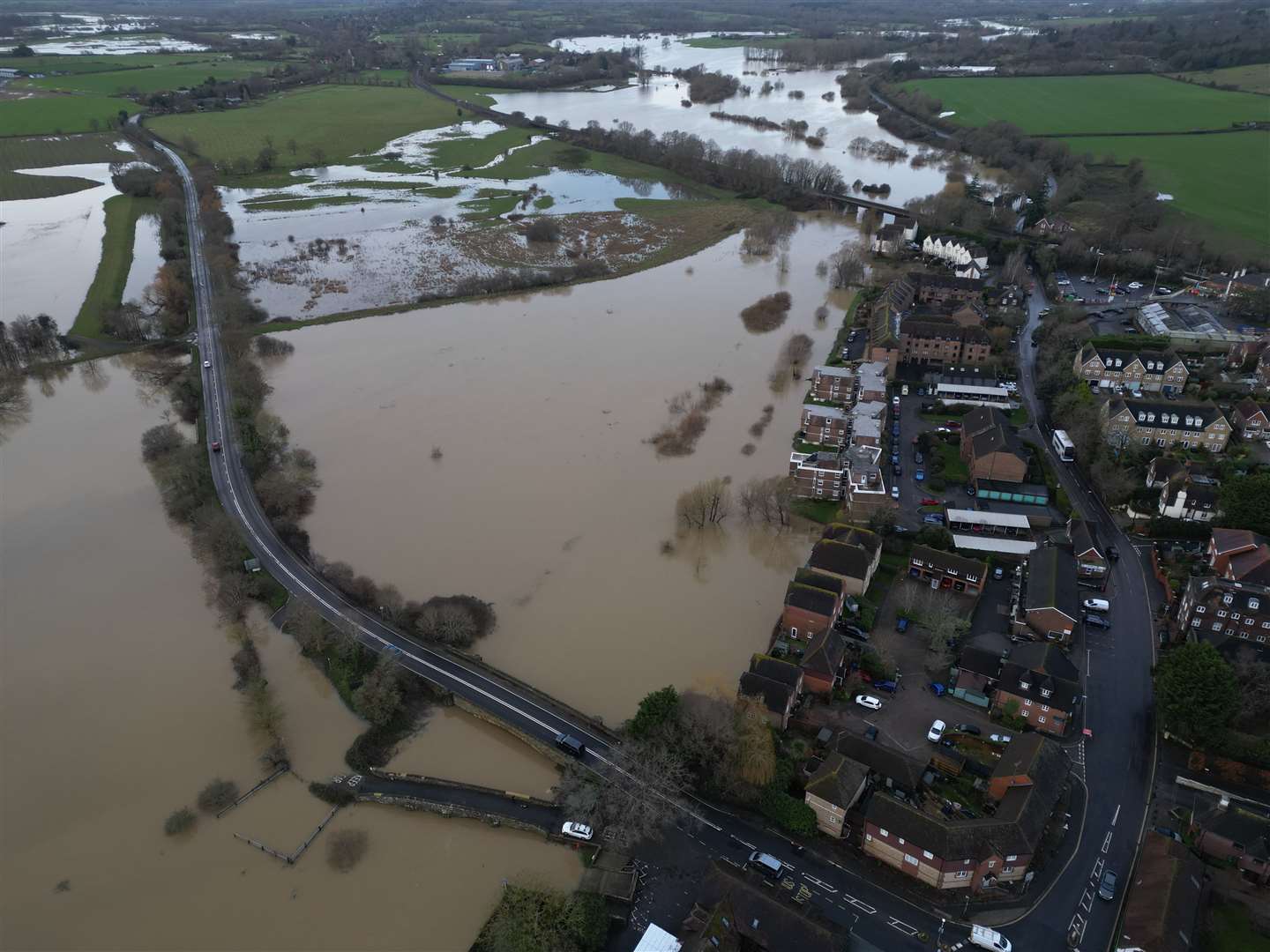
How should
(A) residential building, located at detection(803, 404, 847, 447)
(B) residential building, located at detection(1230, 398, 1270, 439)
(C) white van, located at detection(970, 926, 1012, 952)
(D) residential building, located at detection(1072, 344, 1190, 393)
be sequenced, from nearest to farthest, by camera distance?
(C) white van, located at detection(970, 926, 1012, 952) → (B) residential building, located at detection(1230, 398, 1270, 439) → (A) residential building, located at detection(803, 404, 847, 447) → (D) residential building, located at detection(1072, 344, 1190, 393)

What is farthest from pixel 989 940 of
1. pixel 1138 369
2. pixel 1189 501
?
pixel 1138 369

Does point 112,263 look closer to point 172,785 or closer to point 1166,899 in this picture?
point 172,785

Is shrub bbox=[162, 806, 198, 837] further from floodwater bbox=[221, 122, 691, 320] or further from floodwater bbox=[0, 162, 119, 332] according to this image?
floodwater bbox=[0, 162, 119, 332]

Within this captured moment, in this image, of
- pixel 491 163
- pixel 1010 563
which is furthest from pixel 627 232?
pixel 1010 563

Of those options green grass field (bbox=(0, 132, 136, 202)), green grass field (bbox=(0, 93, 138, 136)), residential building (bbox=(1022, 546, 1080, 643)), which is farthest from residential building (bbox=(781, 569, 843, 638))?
green grass field (bbox=(0, 93, 138, 136))

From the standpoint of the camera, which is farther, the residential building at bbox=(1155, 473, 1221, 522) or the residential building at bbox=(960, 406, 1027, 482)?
the residential building at bbox=(960, 406, 1027, 482)

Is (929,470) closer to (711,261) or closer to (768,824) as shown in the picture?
(768,824)

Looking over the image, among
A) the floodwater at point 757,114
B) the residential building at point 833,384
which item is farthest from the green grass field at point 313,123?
the residential building at point 833,384

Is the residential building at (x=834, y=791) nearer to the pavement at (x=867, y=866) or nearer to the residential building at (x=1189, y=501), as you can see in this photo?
the pavement at (x=867, y=866)
